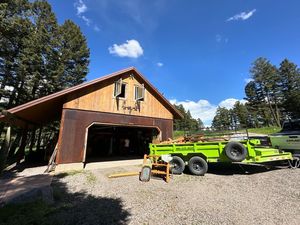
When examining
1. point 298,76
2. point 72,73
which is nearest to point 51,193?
point 72,73

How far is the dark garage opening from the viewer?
1898 cm

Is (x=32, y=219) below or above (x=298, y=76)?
below

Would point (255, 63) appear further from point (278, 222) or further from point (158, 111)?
point (278, 222)

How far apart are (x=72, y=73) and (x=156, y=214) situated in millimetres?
24911

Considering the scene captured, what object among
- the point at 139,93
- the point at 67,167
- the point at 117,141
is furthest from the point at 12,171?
the point at 117,141

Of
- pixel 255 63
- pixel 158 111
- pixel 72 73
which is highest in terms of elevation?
pixel 255 63

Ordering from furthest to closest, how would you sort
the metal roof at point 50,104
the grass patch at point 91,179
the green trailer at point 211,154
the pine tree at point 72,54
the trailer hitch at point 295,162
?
the pine tree at point 72,54, the metal roof at point 50,104, the trailer hitch at point 295,162, the grass patch at point 91,179, the green trailer at point 211,154

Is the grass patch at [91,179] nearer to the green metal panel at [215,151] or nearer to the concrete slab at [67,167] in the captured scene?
the concrete slab at [67,167]

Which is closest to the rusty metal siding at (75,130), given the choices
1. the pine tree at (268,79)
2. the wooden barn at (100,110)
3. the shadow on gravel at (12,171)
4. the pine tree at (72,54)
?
the wooden barn at (100,110)

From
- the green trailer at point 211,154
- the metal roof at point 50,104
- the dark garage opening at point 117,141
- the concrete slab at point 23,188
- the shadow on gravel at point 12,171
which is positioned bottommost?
the concrete slab at point 23,188

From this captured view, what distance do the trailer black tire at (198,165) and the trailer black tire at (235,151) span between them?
4.20 feet

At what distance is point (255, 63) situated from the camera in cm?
4391

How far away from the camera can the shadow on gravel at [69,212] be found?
4438 mm

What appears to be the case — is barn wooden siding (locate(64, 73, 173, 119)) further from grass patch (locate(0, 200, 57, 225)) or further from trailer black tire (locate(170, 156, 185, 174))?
grass patch (locate(0, 200, 57, 225))
